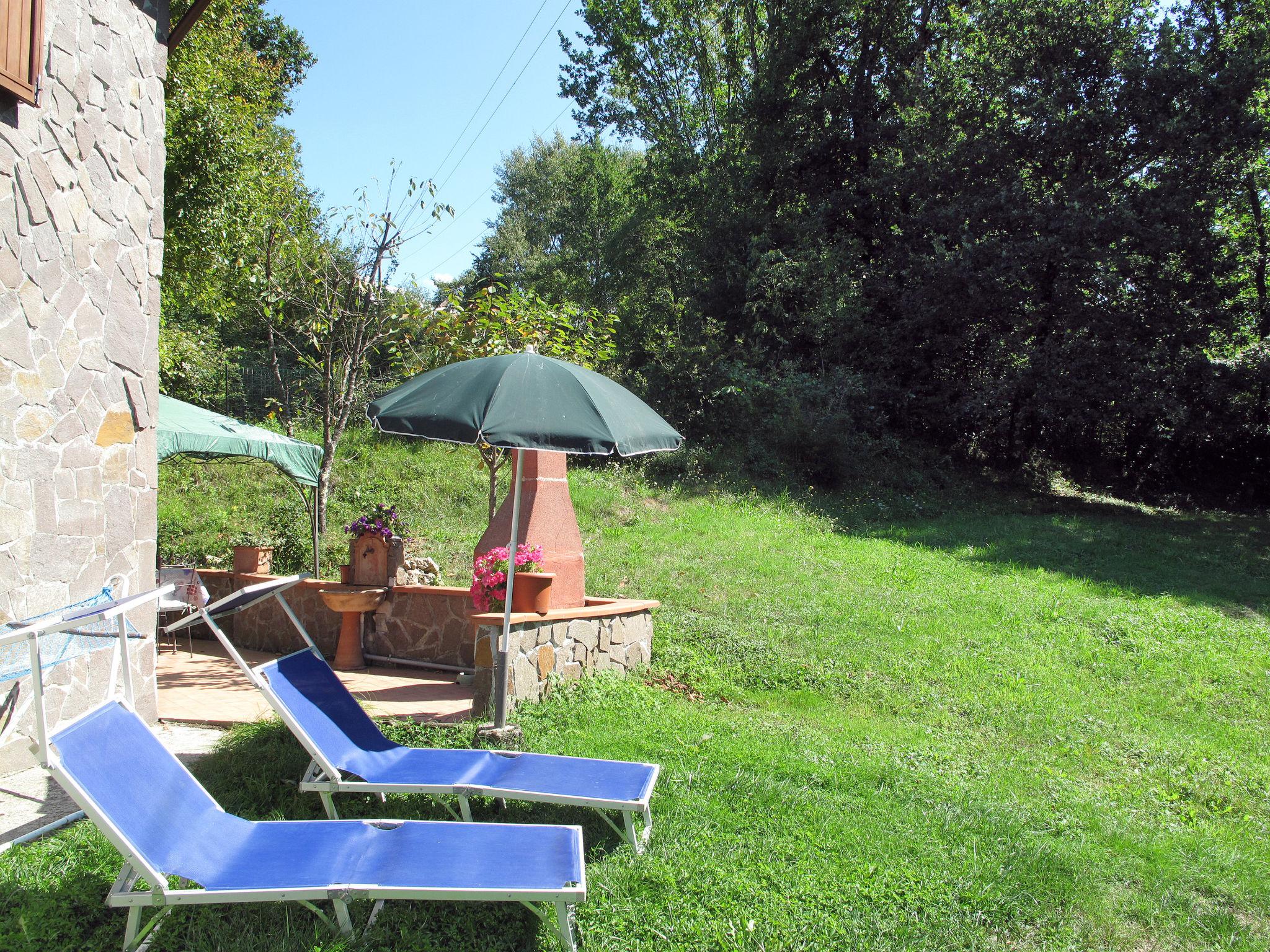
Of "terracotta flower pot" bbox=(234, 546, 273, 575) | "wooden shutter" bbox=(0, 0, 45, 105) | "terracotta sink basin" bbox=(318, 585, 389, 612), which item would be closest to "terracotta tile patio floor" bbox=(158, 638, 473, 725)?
"terracotta sink basin" bbox=(318, 585, 389, 612)

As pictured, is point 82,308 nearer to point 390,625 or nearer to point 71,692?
point 71,692

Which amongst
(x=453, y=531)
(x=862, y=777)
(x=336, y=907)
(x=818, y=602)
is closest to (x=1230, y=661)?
(x=818, y=602)

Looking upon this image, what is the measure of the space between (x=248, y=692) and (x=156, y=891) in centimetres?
390

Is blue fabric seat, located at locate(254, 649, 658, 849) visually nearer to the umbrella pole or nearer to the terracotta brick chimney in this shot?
the umbrella pole

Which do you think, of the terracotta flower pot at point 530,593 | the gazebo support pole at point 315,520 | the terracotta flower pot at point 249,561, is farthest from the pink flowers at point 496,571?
the terracotta flower pot at point 249,561

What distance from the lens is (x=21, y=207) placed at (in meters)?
4.37

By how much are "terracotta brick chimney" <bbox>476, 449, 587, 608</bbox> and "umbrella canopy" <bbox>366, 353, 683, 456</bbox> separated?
1745 millimetres

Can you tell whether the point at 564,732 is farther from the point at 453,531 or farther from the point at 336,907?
the point at 453,531

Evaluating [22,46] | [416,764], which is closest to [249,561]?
[22,46]

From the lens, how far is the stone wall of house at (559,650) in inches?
217

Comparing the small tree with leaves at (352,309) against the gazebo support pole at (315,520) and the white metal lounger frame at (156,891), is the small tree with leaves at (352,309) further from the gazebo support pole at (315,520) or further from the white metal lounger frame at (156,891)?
the white metal lounger frame at (156,891)

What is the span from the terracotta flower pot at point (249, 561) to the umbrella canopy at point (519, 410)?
4.55m

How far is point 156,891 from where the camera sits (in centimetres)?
258

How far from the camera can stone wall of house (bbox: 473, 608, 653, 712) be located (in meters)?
5.50
